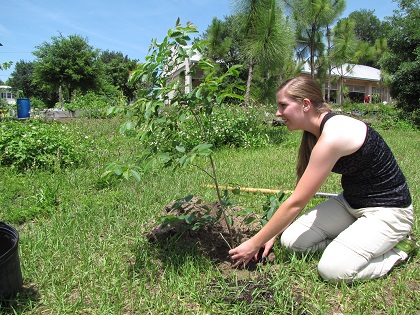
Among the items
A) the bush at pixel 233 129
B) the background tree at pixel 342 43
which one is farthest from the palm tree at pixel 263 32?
the background tree at pixel 342 43

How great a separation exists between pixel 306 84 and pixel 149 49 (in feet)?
2.79

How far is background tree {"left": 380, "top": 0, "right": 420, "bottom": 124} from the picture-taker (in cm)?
1358

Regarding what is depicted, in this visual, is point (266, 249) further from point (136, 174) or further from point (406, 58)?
point (406, 58)

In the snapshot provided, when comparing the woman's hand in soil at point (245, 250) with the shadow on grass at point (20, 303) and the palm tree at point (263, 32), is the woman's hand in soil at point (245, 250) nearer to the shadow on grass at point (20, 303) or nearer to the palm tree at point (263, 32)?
the shadow on grass at point (20, 303)

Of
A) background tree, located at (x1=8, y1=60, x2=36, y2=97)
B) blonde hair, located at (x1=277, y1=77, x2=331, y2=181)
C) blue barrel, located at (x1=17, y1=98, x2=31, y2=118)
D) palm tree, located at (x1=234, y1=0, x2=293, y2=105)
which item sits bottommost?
blonde hair, located at (x1=277, y1=77, x2=331, y2=181)

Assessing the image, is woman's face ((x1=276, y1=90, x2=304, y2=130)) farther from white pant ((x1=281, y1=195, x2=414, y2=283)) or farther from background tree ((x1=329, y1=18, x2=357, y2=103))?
background tree ((x1=329, y1=18, x2=357, y2=103))

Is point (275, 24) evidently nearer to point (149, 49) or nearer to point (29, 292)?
point (149, 49)

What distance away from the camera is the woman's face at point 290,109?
6.11 ft

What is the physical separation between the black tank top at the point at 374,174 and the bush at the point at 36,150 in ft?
10.8

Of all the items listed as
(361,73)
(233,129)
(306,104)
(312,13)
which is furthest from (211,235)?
(361,73)

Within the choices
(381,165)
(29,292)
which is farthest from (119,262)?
(381,165)

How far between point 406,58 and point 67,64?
1773cm

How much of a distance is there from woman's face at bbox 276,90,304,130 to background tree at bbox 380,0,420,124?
45.0 feet

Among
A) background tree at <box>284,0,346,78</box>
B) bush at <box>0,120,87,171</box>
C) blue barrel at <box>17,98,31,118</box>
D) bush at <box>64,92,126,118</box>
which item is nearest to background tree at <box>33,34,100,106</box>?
bush at <box>64,92,126,118</box>
